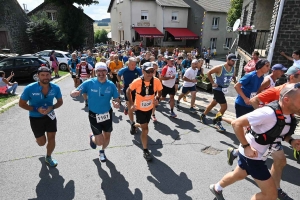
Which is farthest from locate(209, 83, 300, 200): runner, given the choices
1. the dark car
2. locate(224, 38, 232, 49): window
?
locate(224, 38, 232, 49): window

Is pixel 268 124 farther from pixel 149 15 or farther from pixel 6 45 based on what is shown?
pixel 149 15

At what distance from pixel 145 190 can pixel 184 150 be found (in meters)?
1.54

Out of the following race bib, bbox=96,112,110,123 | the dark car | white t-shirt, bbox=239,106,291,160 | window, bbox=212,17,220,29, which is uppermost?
window, bbox=212,17,220,29

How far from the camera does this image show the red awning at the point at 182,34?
Answer: 3043cm

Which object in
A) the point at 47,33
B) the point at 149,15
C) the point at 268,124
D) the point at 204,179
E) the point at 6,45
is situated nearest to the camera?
the point at 268,124

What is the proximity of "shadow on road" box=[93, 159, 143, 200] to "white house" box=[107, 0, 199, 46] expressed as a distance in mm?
27378

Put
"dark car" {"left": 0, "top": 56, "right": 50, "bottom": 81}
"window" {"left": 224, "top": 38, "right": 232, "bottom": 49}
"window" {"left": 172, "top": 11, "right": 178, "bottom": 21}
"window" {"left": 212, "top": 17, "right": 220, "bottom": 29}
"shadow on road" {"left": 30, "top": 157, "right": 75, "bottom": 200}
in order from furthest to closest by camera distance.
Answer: "window" {"left": 224, "top": 38, "right": 232, "bottom": 49}
"window" {"left": 212, "top": 17, "right": 220, "bottom": 29}
"window" {"left": 172, "top": 11, "right": 178, "bottom": 21}
"dark car" {"left": 0, "top": 56, "right": 50, "bottom": 81}
"shadow on road" {"left": 30, "top": 157, "right": 75, "bottom": 200}

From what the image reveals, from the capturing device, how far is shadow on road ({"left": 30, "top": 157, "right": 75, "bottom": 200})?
3.26 meters

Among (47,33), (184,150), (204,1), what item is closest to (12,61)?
(184,150)

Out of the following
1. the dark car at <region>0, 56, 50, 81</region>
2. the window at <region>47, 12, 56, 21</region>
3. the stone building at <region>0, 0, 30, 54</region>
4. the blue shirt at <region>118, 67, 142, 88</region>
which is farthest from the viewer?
the window at <region>47, 12, 56, 21</region>

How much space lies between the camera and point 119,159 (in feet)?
14.1

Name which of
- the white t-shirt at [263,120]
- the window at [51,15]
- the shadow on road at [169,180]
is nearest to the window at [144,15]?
the window at [51,15]

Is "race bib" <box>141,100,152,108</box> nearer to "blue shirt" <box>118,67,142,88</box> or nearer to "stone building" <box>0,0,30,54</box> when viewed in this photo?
"blue shirt" <box>118,67,142,88</box>

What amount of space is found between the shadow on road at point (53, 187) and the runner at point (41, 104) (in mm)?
239
